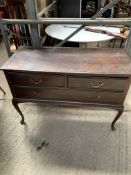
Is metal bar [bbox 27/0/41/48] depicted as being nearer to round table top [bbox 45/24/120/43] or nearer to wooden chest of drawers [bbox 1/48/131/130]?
wooden chest of drawers [bbox 1/48/131/130]

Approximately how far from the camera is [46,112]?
1.87m

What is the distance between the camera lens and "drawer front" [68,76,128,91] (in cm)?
118

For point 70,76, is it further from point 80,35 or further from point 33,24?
point 80,35

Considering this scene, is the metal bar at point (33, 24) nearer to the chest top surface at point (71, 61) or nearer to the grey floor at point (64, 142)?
the chest top surface at point (71, 61)

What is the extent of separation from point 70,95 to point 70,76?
209 mm

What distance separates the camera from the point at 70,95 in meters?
1.34

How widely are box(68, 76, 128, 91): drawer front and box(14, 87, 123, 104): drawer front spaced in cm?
7

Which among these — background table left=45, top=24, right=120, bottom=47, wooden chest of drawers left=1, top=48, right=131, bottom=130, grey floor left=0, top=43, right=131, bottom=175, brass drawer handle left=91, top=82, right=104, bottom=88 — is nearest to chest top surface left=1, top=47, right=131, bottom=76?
wooden chest of drawers left=1, top=48, right=131, bottom=130

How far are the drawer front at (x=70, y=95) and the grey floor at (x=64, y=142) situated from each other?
0.45 meters

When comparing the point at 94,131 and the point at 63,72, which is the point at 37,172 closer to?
the point at 94,131

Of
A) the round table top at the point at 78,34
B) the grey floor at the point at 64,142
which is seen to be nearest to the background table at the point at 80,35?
the round table top at the point at 78,34

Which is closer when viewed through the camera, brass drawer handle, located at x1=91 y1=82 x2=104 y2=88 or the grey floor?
brass drawer handle, located at x1=91 y1=82 x2=104 y2=88

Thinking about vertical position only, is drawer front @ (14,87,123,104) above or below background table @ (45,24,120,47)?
below

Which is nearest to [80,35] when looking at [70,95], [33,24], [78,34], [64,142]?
[78,34]
